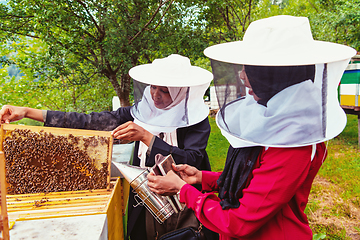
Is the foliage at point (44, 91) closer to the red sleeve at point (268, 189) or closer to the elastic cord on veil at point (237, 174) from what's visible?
the elastic cord on veil at point (237, 174)

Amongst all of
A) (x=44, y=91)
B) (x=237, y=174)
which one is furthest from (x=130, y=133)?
(x=44, y=91)

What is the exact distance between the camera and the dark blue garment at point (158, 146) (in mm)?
1975

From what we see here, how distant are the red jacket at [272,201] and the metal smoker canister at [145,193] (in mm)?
356

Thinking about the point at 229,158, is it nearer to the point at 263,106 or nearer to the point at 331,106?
the point at 263,106

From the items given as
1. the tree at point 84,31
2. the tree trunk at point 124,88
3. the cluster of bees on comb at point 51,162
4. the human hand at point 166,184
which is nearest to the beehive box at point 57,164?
the cluster of bees on comb at point 51,162

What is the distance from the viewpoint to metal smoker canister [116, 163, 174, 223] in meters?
1.63

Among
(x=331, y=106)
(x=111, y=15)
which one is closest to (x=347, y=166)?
(x=331, y=106)

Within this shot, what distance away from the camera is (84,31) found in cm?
491

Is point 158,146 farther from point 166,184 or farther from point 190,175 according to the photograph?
point 166,184

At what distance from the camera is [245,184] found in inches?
51.0

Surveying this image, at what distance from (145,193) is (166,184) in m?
0.22

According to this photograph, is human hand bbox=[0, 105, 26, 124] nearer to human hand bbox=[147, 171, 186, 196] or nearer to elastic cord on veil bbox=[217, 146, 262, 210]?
human hand bbox=[147, 171, 186, 196]

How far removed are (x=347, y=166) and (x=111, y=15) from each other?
20.9 feet

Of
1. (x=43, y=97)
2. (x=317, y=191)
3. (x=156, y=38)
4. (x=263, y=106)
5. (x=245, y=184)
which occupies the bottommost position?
(x=317, y=191)
